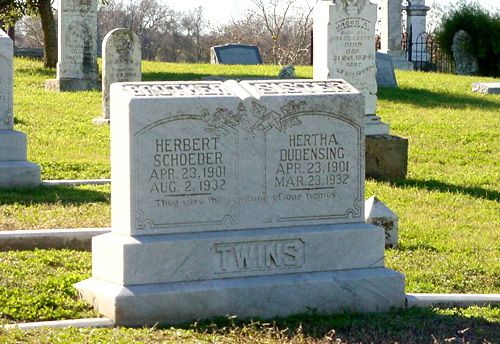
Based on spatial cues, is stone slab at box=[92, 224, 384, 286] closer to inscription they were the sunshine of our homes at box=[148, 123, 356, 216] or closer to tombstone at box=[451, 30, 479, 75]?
inscription they were the sunshine of our homes at box=[148, 123, 356, 216]

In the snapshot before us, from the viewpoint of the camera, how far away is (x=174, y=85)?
7.54 m

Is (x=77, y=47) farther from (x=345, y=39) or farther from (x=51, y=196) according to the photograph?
(x=51, y=196)

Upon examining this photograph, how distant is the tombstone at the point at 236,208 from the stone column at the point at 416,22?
87.5 feet

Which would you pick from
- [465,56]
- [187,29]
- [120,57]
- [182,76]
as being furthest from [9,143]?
[187,29]

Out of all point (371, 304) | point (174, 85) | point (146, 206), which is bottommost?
point (371, 304)

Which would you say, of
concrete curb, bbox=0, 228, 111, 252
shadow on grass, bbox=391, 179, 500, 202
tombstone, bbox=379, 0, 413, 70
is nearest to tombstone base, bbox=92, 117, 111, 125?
shadow on grass, bbox=391, 179, 500, 202

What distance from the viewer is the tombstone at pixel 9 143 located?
1219cm

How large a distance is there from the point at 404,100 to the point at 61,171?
9.07 metres

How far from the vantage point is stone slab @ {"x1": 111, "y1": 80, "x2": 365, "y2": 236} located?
717 cm

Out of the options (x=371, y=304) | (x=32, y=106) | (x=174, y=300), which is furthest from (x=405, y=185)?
(x=32, y=106)

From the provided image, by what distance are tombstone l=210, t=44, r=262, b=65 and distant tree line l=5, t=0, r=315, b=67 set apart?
1348 cm

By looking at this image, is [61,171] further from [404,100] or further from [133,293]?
[404,100]

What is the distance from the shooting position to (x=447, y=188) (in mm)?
13344

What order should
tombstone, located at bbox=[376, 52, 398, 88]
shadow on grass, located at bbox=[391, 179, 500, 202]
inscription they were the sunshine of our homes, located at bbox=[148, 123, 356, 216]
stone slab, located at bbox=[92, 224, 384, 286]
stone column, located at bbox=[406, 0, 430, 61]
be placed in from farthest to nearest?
1. stone column, located at bbox=[406, 0, 430, 61]
2. tombstone, located at bbox=[376, 52, 398, 88]
3. shadow on grass, located at bbox=[391, 179, 500, 202]
4. inscription they were the sunshine of our homes, located at bbox=[148, 123, 356, 216]
5. stone slab, located at bbox=[92, 224, 384, 286]
